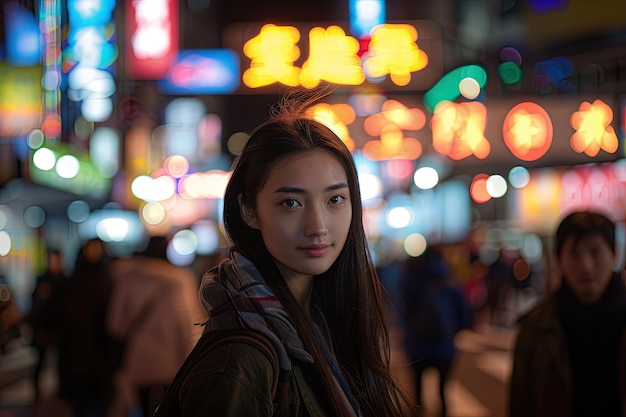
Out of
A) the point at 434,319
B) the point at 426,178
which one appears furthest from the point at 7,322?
the point at 426,178

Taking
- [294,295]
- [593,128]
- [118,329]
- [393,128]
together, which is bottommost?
[118,329]

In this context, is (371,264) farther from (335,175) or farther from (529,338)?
(529,338)

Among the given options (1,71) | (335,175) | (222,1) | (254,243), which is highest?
(222,1)

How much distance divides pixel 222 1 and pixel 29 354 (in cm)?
1632

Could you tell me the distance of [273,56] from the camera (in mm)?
8961

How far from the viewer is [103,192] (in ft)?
61.7

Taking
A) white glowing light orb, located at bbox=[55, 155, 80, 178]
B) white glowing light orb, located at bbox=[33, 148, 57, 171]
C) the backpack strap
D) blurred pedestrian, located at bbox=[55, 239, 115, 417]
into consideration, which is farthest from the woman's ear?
white glowing light orb, located at bbox=[55, 155, 80, 178]

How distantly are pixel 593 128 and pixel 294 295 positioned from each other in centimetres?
674

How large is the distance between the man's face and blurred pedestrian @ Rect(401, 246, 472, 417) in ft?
9.50

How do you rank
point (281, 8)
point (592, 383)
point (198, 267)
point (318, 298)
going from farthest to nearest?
point (281, 8) → point (198, 267) → point (592, 383) → point (318, 298)

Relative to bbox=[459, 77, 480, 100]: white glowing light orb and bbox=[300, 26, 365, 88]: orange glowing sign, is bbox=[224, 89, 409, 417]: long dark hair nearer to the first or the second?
bbox=[300, 26, 365, 88]: orange glowing sign

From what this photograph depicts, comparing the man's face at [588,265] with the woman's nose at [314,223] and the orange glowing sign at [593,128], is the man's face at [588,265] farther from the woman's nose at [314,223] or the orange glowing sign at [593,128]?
the orange glowing sign at [593,128]

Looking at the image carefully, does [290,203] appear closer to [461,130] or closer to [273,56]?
[461,130]

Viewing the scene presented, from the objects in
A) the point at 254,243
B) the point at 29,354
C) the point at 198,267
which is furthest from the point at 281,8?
the point at 254,243
